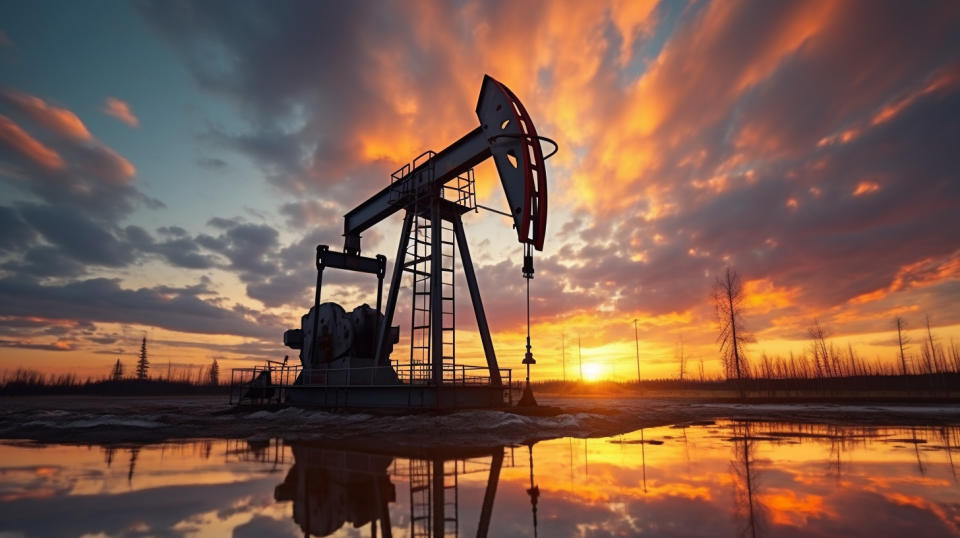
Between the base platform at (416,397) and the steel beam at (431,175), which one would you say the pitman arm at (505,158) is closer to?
the steel beam at (431,175)

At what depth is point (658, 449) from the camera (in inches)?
332

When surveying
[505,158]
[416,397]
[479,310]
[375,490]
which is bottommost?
[375,490]

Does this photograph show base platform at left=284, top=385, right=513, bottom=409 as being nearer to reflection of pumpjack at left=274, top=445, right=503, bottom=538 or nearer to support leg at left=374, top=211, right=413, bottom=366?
support leg at left=374, top=211, right=413, bottom=366

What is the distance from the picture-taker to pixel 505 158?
46.4 feet

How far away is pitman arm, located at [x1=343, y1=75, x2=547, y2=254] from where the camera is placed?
13.5m

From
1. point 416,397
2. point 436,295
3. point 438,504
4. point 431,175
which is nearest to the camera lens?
point 438,504

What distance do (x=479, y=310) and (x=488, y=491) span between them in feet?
33.0

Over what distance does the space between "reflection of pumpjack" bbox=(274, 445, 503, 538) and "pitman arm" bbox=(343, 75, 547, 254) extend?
727cm

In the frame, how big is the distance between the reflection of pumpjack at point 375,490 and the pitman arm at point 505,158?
7.27m

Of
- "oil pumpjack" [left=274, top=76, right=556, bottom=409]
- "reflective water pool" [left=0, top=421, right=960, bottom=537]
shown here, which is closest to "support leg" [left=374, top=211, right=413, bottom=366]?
"oil pumpjack" [left=274, top=76, right=556, bottom=409]

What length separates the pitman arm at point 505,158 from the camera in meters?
13.5

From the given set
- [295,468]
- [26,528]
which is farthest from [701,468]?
[26,528]

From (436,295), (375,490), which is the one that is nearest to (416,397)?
(436,295)

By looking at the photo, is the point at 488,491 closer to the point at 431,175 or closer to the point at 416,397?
the point at 416,397
